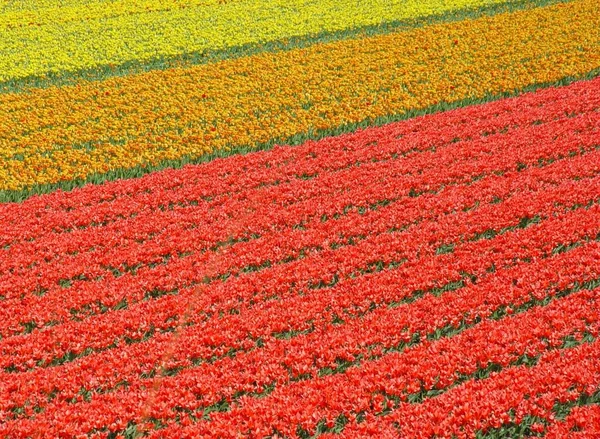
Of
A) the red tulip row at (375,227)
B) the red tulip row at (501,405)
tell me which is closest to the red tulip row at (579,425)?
the red tulip row at (501,405)

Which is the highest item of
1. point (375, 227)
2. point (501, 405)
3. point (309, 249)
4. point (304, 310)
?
point (501, 405)

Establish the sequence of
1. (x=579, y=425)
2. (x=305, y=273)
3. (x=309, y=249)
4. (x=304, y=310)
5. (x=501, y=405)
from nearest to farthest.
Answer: (x=579, y=425)
(x=501, y=405)
(x=304, y=310)
(x=305, y=273)
(x=309, y=249)

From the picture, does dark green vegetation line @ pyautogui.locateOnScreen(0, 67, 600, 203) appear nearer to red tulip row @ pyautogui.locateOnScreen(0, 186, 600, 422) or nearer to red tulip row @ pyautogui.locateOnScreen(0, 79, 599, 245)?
red tulip row @ pyautogui.locateOnScreen(0, 79, 599, 245)

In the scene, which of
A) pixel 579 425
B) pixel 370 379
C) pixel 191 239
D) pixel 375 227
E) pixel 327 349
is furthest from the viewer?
pixel 191 239

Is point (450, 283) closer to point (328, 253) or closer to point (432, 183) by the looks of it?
point (328, 253)

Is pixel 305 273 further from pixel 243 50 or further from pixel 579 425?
pixel 243 50

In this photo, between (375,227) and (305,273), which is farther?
(375,227)

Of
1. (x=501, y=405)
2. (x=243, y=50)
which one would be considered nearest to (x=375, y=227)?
(x=501, y=405)

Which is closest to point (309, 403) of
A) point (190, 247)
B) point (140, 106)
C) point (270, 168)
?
point (190, 247)
